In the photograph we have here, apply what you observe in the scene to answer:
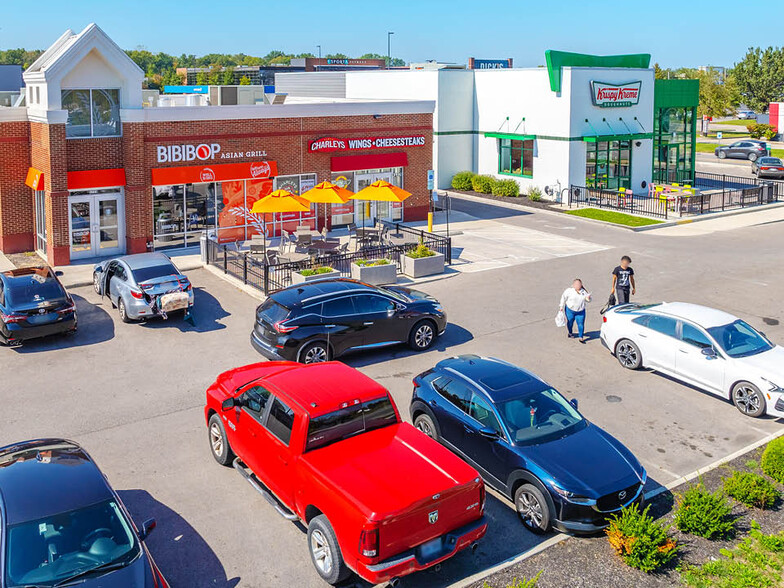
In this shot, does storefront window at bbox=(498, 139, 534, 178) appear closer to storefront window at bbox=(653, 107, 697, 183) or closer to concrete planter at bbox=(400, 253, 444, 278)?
storefront window at bbox=(653, 107, 697, 183)

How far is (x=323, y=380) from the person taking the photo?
10.5 m

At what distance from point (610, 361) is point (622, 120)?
2526 cm

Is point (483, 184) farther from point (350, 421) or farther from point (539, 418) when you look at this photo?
point (350, 421)

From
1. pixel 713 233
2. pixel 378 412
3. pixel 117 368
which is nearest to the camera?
pixel 378 412

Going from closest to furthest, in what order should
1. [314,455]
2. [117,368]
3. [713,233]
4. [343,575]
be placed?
[343,575] → [314,455] → [117,368] → [713,233]

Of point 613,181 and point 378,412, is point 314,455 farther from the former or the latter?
point 613,181

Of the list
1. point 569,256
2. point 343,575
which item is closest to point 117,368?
point 343,575

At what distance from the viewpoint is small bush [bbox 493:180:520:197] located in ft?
128

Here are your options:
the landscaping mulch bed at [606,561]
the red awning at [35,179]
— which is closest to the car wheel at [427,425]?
the landscaping mulch bed at [606,561]

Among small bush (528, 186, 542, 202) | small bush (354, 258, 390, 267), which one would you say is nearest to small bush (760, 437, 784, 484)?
small bush (354, 258, 390, 267)

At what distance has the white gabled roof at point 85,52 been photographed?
23875 mm

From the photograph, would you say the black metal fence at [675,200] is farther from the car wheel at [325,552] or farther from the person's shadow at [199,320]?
the car wheel at [325,552]

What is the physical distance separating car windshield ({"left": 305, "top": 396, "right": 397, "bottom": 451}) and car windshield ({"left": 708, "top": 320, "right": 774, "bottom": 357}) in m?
7.45

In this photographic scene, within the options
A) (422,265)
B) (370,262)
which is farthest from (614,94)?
(370,262)
